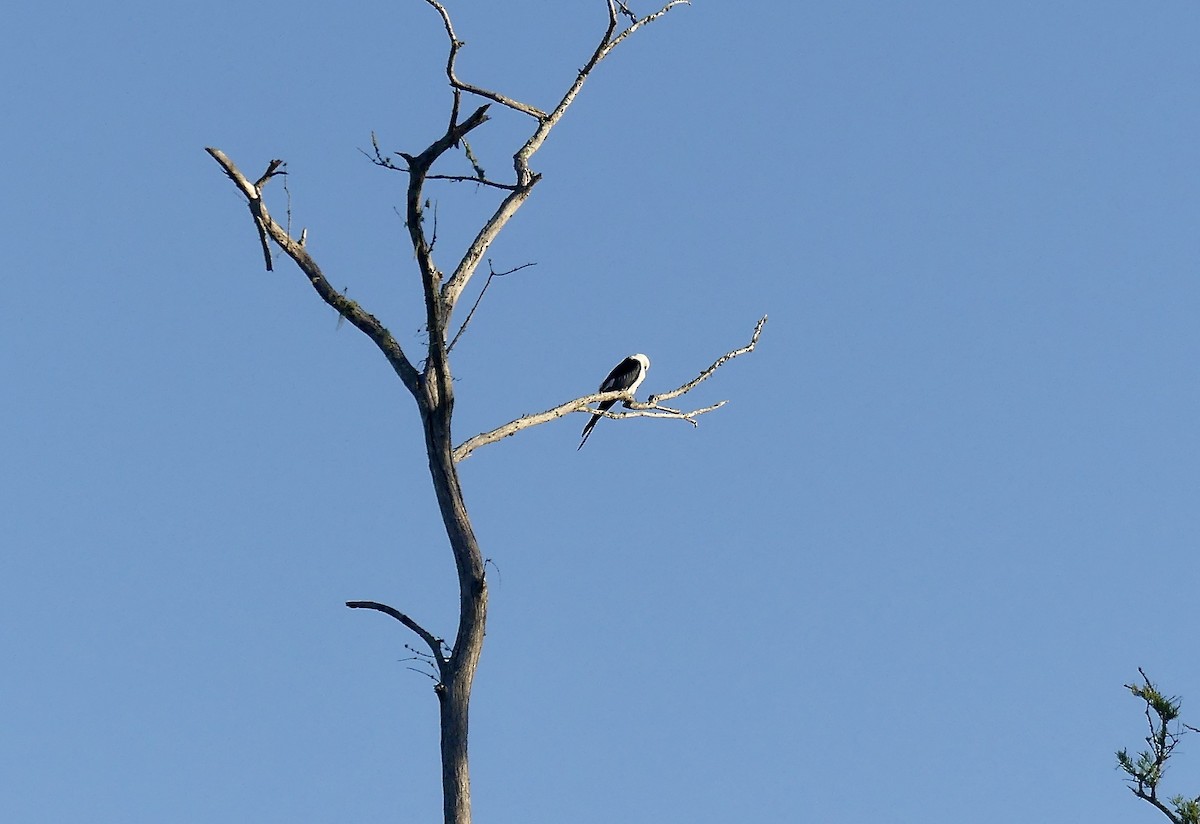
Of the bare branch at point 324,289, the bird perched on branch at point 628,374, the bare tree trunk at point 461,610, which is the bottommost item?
the bare tree trunk at point 461,610

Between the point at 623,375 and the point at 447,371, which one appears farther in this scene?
the point at 623,375

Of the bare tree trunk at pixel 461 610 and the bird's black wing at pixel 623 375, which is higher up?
Answer: the bird's black wing at pixel 623 375

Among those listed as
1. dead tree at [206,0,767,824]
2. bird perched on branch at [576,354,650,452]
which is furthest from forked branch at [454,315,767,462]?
bird perched on branch at [576,354,650,452]

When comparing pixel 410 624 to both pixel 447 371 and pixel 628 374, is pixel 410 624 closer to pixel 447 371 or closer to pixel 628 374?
pixel 447 371

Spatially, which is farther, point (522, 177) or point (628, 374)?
point (628, 374)

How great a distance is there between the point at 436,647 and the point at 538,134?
274cm

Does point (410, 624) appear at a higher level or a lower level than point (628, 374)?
lower

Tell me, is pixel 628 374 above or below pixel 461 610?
→ above

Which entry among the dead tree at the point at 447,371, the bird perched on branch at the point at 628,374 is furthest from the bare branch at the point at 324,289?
the bird perched on branch at the point at 628,374

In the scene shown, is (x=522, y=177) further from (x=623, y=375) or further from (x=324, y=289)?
(x=623, y=375)

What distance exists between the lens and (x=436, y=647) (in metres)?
7.91

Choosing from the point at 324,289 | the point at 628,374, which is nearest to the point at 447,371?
the point at 324,289

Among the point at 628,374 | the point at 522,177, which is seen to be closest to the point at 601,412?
the point at 522,177

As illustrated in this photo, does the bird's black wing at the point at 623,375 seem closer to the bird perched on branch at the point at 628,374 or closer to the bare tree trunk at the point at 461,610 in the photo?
the bird perched on branch at the point at 628,374
